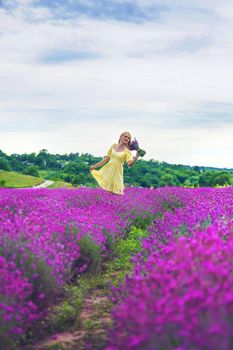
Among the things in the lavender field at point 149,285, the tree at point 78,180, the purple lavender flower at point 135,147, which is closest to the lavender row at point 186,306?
the lavender field at point 149,285

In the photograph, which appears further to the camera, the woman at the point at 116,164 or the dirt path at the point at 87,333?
the woman at the point at 116,164

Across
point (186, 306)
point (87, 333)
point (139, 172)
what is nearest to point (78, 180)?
point (139, 172)

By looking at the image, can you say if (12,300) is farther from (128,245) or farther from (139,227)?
(139,227)

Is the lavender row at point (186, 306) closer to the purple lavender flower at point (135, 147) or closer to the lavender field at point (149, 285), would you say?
the lavender field at point (149, 285)

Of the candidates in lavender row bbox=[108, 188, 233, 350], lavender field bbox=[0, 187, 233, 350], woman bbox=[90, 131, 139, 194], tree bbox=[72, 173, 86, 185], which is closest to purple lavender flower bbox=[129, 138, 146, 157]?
woman bbox=[90, 131, 139, 194]

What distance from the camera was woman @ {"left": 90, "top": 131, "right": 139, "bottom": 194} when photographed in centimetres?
1111

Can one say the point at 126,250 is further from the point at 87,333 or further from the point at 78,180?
the point at 78,180

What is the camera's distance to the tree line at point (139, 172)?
37.2m

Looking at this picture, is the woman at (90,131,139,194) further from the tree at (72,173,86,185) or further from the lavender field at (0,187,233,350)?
the tree at (72,173,86,185)

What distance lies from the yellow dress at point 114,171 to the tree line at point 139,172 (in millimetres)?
9525

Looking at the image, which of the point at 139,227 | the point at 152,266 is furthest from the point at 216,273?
the point at 139,227

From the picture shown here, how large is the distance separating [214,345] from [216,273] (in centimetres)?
47

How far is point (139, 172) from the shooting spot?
43031mm

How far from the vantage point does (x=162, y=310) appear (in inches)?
104
